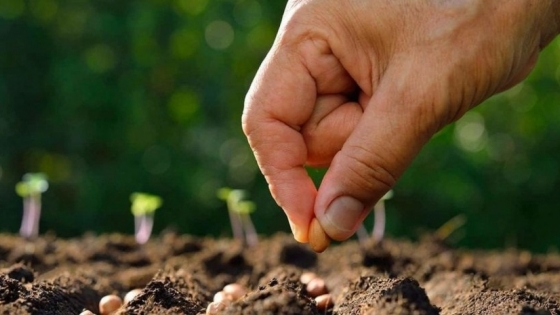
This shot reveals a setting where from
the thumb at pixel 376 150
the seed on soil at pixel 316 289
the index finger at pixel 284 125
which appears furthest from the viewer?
the seed on soil at pixel 316 289

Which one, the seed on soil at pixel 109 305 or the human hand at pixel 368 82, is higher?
the human hand at pixel 368 82

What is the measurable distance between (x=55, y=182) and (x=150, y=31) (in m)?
1.26

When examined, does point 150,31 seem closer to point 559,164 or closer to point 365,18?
point 559,164

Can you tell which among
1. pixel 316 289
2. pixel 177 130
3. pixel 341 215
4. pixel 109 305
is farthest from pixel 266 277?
pixel 177 130

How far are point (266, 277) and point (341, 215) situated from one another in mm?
660

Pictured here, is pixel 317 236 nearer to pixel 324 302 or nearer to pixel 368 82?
pixel 324 302

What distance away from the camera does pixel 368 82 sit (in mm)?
2035

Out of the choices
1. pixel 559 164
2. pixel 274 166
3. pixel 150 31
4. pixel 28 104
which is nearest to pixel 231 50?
pixel 150 31

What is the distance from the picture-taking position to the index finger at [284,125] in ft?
6.74

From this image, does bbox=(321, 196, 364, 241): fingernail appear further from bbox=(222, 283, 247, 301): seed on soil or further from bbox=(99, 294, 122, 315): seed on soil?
bbox=(99, 294, 122, 315): seed on soil

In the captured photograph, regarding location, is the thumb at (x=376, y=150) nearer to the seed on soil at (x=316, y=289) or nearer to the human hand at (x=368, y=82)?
the human hand at (x=368, y=82)

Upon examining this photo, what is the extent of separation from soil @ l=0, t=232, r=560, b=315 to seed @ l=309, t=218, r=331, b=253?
0.41 feet

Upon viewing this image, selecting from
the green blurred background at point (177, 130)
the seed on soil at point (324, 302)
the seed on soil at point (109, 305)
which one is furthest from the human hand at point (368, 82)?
the green blurred background at point (177, 130)

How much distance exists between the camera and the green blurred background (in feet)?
19.8
